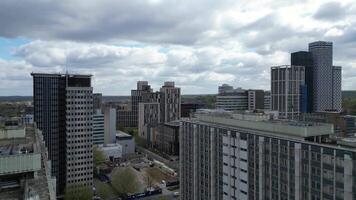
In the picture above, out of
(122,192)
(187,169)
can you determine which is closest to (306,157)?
(187,169)

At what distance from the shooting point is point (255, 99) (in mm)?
192375

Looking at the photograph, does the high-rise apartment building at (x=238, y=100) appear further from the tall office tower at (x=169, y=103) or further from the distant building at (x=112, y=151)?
the distant building at (x=112, y=151)

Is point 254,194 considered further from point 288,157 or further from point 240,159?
point 288,157

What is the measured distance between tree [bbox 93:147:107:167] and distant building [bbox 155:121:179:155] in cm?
3119

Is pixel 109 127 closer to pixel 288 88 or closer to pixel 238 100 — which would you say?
pixel 238 100

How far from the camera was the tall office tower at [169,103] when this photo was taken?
178m

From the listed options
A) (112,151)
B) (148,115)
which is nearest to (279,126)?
(112,151)

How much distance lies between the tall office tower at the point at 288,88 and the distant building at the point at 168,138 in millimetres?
71701

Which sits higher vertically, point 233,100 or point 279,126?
point 233,100

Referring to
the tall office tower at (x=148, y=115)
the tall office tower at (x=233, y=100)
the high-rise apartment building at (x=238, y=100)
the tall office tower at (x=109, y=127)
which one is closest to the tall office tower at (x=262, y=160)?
the tall office tower at (x=109, y=127)

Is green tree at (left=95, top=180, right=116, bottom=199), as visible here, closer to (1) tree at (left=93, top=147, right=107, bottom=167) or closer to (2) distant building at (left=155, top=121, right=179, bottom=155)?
(1) tree at (left=93, top=147, right=107, bottom=167)

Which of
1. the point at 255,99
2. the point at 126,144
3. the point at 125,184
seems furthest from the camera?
the point at 255,99

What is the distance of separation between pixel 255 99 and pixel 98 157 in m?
109

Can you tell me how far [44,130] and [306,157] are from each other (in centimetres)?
7184
